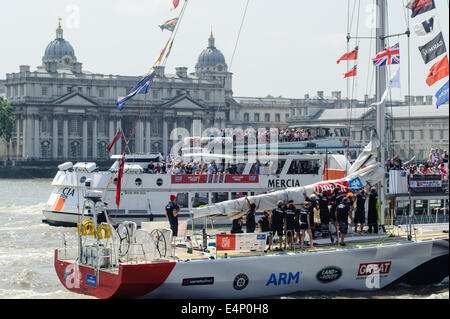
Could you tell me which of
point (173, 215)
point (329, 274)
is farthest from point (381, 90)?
point (173, 215)

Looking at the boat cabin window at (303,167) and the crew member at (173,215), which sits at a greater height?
the boat cabin window at (303,167)

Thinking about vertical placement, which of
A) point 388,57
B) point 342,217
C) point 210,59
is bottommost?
point 342,217

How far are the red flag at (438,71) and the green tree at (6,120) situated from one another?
108 meters

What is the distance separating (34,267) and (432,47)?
13.3 meters

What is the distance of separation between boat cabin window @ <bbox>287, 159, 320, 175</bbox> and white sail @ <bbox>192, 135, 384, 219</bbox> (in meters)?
14.4

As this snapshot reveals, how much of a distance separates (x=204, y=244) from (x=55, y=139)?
113 m

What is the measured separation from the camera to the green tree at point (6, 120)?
12312 cm

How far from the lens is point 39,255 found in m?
30.1

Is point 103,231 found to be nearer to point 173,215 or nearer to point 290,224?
point 173,215

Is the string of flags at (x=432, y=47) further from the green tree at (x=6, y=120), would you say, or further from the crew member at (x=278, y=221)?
the green tree at (x=6, y=120)

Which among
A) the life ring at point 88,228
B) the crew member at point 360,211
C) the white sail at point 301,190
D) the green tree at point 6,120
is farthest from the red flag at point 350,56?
the green tree at point 6,120

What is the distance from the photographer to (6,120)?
405 feet

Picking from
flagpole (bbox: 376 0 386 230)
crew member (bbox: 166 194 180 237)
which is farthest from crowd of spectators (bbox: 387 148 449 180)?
crew member (bbox: 166 194 180 237)

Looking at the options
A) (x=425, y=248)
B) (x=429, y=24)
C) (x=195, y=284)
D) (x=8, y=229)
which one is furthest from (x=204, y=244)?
(x=8, y=229)
